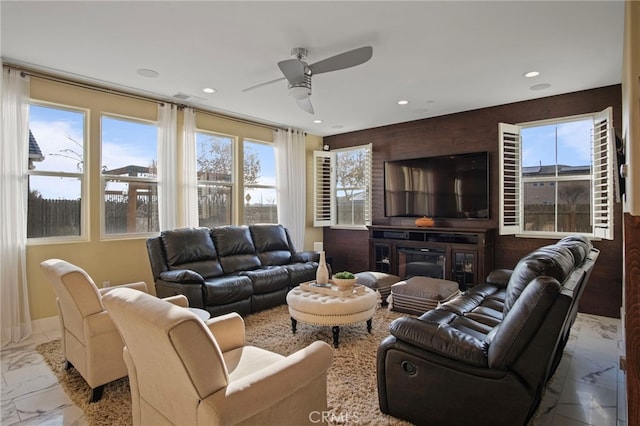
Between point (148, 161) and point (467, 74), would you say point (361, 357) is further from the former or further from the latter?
point (148, 161)

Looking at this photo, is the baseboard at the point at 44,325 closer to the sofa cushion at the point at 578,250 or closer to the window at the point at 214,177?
the window at the point at 214,177

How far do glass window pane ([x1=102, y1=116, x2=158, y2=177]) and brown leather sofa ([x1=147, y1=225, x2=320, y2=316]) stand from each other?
1037 mm

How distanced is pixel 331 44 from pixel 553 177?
3.49m

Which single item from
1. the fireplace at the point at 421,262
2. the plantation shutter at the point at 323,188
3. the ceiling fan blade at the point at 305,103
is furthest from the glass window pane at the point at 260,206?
the ceiling fan blade at the point at 305,103

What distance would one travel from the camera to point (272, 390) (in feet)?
4.56

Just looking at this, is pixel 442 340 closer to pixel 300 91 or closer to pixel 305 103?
pixel 300 91

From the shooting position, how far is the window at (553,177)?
13.6 ft

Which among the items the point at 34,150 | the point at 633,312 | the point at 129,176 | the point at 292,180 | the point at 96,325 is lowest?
the point at 96,325

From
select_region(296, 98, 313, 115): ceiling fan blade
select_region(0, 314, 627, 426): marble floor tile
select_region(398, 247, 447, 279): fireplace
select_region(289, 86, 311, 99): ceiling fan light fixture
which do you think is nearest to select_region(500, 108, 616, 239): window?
select_region(398, 247, 447, 279): fireplace

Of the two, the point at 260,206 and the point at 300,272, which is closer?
the point at 300,272

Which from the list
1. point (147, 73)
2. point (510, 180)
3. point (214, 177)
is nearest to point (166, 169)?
point (214, 177)

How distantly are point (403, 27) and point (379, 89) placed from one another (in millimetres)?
1449

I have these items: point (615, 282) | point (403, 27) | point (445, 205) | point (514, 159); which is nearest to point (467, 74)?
point (403, 27)

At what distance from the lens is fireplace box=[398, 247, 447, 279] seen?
16.7 feet
